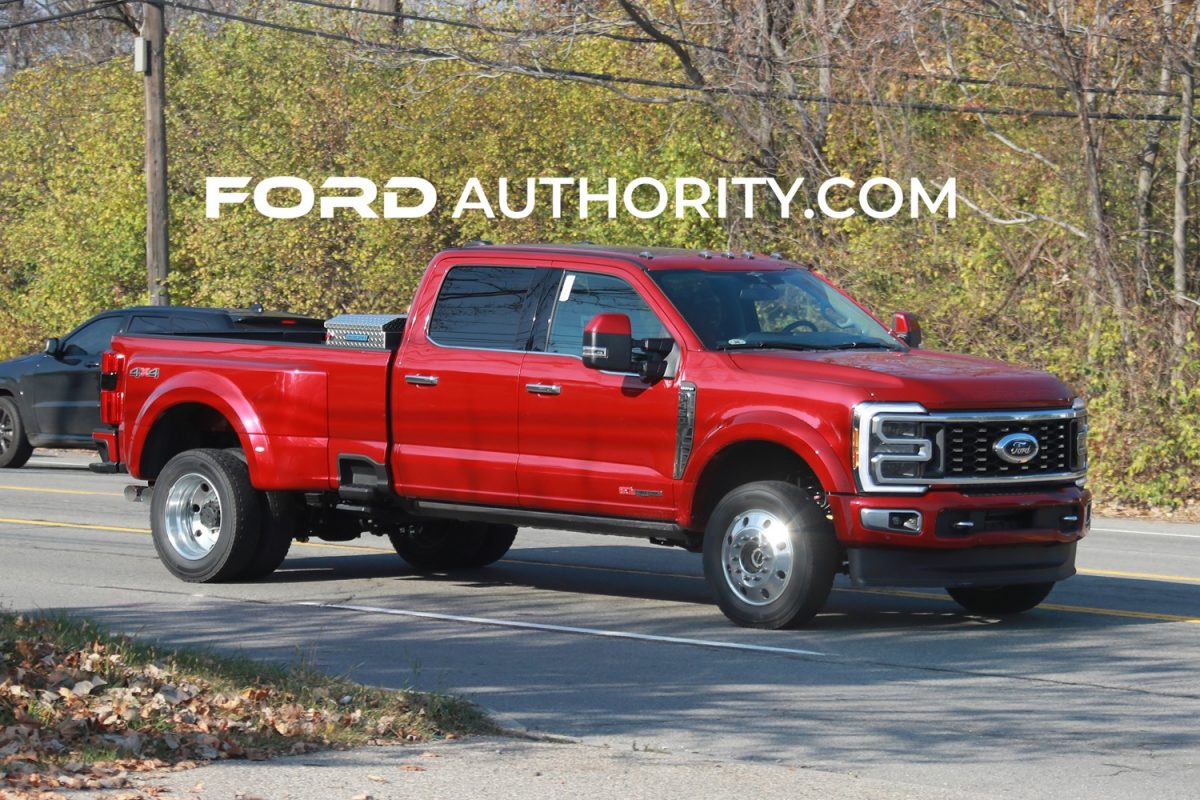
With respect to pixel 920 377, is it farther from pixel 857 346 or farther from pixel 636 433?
pixel 636 433

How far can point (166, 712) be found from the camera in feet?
25.0

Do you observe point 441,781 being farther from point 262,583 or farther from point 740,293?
point 262,583

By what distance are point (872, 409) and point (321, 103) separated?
23.9 m

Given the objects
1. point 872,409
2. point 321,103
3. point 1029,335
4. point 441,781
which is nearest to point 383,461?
point 872,409

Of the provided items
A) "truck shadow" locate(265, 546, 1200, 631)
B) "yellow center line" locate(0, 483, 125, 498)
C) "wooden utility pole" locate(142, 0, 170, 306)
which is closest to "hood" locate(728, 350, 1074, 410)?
"truck shadow" locate(265, 546, 1200, 631)

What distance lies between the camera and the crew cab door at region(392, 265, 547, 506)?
11.4 m

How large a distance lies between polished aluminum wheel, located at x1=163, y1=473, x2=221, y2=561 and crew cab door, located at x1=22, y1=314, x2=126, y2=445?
10.5m

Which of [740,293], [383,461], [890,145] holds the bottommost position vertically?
[383,461]

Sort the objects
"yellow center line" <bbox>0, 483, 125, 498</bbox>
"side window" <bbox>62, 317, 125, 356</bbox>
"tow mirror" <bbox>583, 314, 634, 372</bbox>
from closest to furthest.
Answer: "tow mirror" <bbox>583, 314, 634, 372</bbox>
"yellow center line" <bbox>0, 483, 125, 498</bbox>
"side window" <bbox>62, 317, 125, 356</bbox>

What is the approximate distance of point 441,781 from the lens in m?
6.75

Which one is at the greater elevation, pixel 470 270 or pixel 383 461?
pixel 470 270

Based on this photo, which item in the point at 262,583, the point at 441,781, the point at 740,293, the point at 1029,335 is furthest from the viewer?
the point at 1029,335

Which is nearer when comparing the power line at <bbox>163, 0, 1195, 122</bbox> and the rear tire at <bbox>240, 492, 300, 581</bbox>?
the rear tire at <bbox>240, 492, 300, 581</bbox>

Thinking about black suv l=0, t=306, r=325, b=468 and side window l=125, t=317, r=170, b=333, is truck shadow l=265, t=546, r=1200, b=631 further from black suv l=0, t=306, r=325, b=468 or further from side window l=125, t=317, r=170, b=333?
black suv l=0, t=306, r=325, b=468
